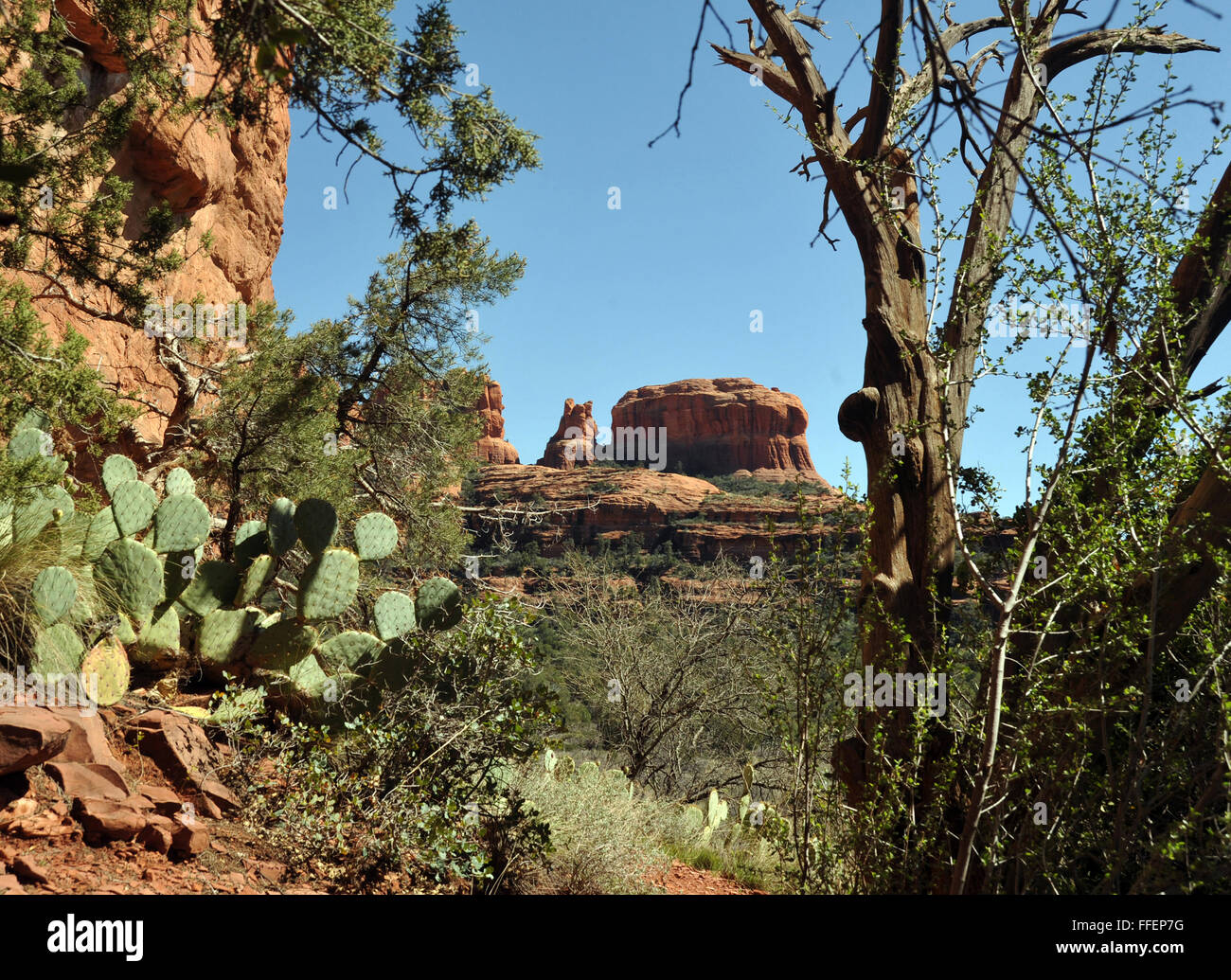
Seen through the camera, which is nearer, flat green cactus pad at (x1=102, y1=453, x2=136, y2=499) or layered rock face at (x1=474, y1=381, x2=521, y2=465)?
flat green cactus pad at (x1=102, y1=453, x2=136, y2=499)

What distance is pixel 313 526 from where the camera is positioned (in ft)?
15.4

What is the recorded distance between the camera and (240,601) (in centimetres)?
482

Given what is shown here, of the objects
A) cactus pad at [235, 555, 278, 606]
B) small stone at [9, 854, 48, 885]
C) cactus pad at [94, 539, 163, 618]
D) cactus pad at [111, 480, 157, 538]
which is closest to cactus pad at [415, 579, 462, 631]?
cactus pad at [235, 555, 278, 606]

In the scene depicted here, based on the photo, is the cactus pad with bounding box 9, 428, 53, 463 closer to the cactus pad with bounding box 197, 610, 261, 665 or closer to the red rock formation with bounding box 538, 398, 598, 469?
the cactus pad with bounding box 197, 610, 261, 665

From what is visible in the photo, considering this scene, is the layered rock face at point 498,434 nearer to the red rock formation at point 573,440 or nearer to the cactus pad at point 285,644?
the red rock formation at point 573,440

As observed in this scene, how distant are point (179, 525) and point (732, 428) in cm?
6569

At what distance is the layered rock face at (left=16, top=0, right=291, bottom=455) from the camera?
7.88m

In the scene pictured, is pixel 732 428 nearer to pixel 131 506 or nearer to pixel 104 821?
pixel 131 506

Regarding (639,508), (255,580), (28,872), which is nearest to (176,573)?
(255,580)

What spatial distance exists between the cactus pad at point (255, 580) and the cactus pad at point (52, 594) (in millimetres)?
998

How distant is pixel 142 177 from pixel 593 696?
8082mm

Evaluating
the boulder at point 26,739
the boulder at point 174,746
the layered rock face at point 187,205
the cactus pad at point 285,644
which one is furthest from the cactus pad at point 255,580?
the layered rock face at point 187,205

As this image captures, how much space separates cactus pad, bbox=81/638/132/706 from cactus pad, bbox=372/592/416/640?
115 centimetres

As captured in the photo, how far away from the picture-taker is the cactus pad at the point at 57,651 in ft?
12.2
